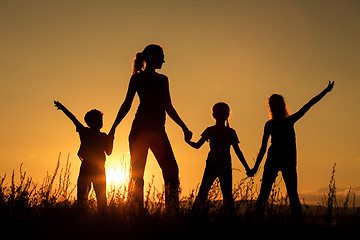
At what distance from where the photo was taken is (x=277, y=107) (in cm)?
698

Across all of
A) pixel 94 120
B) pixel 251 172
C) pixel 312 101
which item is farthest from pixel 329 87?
pixel 94 120

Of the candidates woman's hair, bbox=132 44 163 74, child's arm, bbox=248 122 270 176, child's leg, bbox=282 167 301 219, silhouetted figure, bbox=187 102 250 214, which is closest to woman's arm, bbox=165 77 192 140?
woman's hair, bbox=132 44 163 74

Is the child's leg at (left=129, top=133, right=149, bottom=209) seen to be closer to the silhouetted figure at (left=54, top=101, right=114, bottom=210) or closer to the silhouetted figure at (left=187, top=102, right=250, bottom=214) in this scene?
the silhouetted figure at (left=54, top=101, right=114, bottom=210)

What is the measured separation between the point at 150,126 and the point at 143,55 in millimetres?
1124

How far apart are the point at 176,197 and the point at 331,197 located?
1954 millimetres

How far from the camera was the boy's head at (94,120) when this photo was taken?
24.4 feet

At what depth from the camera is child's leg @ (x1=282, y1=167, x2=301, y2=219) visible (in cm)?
635

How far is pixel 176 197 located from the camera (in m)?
5.60

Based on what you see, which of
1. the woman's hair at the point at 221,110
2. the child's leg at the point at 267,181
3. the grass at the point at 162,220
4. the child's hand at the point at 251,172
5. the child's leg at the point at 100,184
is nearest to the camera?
the grass at the point at 162,220

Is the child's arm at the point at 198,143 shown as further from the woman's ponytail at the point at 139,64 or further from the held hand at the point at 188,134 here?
the woman's ponytail at the point at 139,64

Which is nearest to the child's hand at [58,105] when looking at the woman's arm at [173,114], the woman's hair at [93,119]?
the woman's hair at [93,119]

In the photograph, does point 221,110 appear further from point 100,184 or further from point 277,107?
point 100,184

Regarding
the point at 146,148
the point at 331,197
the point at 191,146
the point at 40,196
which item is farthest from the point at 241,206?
the point at 40,196

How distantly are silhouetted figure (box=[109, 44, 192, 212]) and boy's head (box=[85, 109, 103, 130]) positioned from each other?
1305 mm
